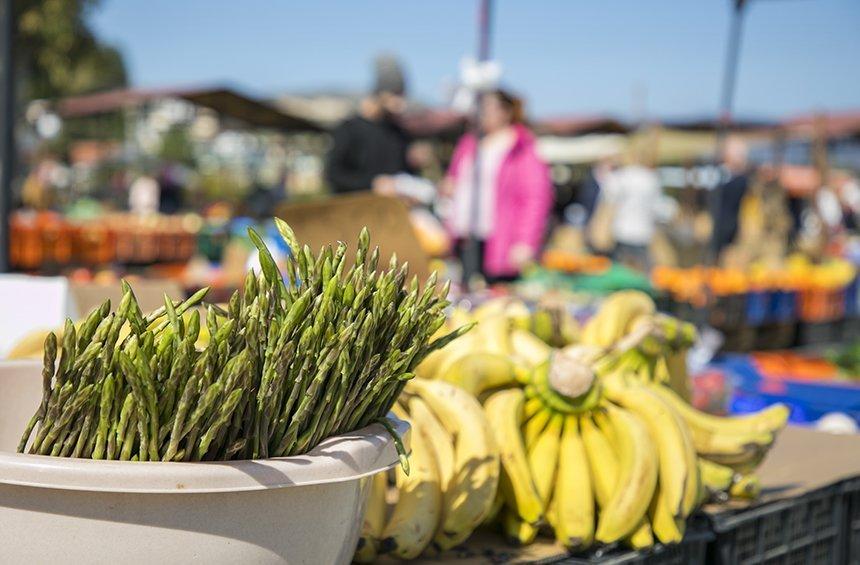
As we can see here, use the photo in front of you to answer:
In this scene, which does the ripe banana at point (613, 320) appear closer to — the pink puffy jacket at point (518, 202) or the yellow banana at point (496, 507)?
the yellow banana at point (496, 507)

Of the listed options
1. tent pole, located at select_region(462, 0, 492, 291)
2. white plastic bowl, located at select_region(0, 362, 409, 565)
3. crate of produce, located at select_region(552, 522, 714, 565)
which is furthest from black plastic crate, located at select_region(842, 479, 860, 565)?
tent pole, located at select_region(462, 0, 492, 291)

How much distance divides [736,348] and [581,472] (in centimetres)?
694

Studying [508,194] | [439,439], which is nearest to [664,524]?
[439,439]

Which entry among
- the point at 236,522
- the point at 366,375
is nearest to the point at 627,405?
the point at 366,375

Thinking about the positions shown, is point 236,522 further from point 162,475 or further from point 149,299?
point 149,299

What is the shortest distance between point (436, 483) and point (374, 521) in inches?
5.1

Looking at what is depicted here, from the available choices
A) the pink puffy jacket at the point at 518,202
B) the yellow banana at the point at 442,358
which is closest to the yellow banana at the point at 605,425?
the yellow banana at the point at 442,358

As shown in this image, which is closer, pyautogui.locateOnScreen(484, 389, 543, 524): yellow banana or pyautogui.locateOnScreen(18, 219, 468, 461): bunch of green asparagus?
pyautogui.locateOnScreen(18, 219, 468, 461): bunch of green asparagus

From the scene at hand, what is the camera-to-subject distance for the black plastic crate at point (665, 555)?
6.60 feet

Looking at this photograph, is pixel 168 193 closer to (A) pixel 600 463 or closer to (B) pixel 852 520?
(B) pixel 852 520

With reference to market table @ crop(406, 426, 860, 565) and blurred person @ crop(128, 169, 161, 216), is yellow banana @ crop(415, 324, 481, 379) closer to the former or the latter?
market table @ crop(406, 426, 860, 565)

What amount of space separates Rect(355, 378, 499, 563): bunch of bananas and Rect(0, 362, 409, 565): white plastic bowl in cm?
46

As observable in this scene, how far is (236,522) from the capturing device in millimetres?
1292

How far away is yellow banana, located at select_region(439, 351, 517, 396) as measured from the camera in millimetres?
2207
